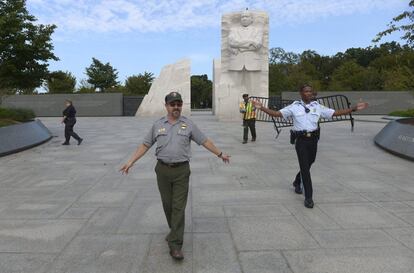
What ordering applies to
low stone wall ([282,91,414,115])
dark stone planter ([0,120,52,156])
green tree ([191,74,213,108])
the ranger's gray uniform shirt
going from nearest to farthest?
1. the ranger's gray uniform shirt
2. dark stone planter ([0,120,52,156])
3. low stone wall ([282,91,414,115])
4. green tree ([191,74,213,108])

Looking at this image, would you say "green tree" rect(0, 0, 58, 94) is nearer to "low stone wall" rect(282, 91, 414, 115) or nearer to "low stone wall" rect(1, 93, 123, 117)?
"low stone wall" rect(1, 93, 123, 117)

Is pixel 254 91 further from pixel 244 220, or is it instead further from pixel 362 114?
pixel 244 220

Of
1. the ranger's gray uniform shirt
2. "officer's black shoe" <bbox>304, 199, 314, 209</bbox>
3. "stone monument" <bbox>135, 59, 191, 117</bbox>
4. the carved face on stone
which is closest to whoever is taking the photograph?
the ranger's gray uniform shirt

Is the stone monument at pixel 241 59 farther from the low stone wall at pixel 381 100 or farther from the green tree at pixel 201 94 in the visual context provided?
the green tree at pixel 201 94

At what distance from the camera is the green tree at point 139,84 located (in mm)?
52875

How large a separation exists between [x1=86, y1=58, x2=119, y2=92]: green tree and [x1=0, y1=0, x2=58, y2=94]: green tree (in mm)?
43215

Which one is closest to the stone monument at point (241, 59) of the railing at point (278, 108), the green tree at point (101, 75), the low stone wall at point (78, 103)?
the railing at point (278, 108)

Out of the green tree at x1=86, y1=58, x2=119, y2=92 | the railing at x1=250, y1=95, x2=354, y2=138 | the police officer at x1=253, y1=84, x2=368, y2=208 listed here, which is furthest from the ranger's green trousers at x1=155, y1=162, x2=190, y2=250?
the green tree at x1=86, y1=58, x2=119, y2=92

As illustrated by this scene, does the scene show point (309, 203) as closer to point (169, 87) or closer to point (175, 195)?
point (175, 195)

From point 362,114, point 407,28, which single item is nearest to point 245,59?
point 407,28

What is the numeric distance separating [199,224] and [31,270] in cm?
197

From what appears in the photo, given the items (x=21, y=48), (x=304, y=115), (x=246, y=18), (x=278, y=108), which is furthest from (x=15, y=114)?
(x=246, y=18)

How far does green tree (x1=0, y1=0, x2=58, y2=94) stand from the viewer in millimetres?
14258

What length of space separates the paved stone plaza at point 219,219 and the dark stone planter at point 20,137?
2012mm
